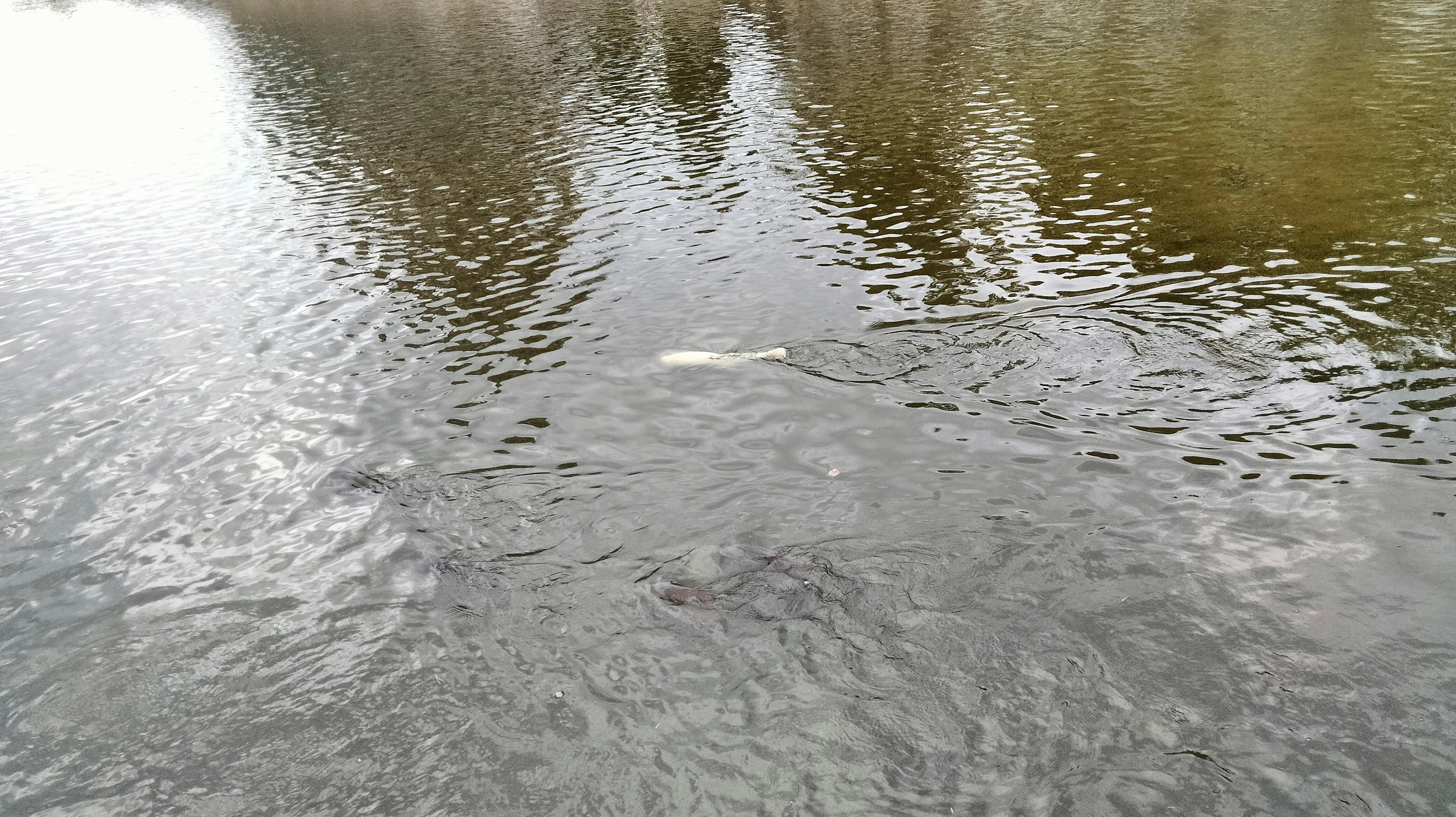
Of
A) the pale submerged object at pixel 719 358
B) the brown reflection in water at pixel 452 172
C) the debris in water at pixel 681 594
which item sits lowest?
the debris in water at pixel 681 594

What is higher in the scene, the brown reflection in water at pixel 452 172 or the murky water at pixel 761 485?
the brown reflection in water at pixel 452 172

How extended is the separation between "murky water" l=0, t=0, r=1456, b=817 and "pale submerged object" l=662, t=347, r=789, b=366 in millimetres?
157

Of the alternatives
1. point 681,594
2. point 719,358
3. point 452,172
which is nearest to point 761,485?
point 681,594

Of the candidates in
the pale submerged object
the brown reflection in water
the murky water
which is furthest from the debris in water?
the brown reflection in water

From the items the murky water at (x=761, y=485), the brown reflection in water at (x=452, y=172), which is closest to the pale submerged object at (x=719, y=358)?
the murky water at (x=761, y=485)

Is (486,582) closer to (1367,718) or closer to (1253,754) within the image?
(1253,754)

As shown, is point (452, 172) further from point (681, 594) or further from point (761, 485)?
point (681, 594)

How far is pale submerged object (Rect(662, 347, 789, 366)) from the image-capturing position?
13852 mm

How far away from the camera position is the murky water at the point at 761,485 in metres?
7.38

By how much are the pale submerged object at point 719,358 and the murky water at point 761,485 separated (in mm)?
157

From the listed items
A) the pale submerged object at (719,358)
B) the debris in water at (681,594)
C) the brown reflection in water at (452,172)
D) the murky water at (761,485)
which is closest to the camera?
the murky water at (761,485)

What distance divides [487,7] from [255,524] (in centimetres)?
7142

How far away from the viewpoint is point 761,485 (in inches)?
428

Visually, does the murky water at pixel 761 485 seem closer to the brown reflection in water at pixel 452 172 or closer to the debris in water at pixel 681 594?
the debris in water at pixel 681 594
